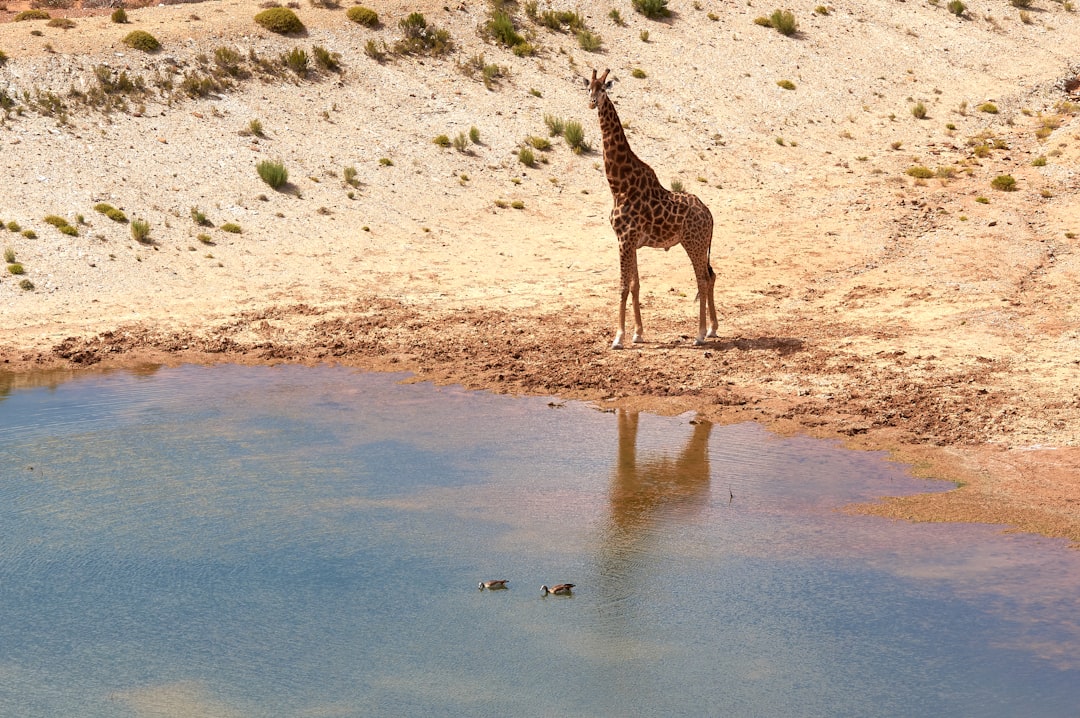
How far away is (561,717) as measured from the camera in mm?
8172

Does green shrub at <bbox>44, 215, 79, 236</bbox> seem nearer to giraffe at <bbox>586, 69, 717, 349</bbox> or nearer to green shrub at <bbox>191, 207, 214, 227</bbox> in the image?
green shrub at <bbox>191, 207, 214, 227</bbox>

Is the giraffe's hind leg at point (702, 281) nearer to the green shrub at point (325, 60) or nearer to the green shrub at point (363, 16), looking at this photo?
the green shrub at point (325, 60)

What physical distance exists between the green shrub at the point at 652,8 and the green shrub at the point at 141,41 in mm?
14627

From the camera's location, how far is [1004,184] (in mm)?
25750

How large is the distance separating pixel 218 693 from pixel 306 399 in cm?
787

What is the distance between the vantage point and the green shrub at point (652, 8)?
119 ft

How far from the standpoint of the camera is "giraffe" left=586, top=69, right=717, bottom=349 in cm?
1769

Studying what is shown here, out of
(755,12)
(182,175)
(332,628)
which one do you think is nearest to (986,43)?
(755,12)

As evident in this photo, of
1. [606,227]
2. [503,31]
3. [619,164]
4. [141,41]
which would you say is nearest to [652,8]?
[503,31]

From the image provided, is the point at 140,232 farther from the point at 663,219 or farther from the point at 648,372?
the point at 648,372

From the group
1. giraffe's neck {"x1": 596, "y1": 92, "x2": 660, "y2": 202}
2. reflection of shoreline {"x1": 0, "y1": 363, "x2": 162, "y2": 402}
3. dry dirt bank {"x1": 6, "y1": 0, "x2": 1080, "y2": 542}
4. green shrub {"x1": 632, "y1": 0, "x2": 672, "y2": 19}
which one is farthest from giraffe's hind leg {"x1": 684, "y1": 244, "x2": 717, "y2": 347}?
green shrub {"x1": 632, "y1": 0, "x2": 672, "y2": 19}

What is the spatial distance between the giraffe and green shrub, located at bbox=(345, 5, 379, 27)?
664 inches

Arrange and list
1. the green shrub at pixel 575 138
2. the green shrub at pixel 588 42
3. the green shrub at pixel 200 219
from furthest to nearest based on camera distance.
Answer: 1. the green shrub at pixel 588 42
2. the green shrub at pixel 575 138
3. the green shrub at pixel 200 219

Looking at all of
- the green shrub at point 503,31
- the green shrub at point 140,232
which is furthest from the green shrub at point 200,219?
the green shrub at point 503,31
